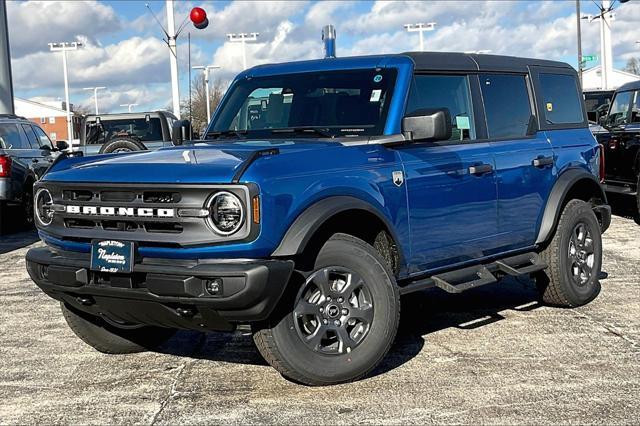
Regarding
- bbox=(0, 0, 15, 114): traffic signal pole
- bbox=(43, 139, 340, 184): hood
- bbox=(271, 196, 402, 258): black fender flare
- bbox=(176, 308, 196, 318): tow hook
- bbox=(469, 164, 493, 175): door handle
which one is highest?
bbox=(0, 0, 15, 114): traffic signal pole

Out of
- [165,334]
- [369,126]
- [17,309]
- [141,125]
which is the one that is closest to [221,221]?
[369,126]

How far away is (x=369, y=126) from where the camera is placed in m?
5.32

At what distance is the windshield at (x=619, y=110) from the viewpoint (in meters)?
12.4

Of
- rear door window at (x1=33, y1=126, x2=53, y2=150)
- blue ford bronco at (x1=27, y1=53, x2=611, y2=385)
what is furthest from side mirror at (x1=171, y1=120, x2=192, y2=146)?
rear door window at (x1=33, y1=126, x2=53, y2=150)

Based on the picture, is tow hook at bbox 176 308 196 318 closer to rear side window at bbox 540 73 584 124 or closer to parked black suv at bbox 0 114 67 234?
rear side window at bbox 540 73 584 124

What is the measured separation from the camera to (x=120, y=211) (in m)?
4.43

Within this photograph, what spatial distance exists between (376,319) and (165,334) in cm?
181

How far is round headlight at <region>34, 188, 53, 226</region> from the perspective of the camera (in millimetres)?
4883

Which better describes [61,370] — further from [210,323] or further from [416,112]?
[416,112]

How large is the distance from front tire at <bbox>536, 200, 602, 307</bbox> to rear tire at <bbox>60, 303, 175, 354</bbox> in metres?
3.09

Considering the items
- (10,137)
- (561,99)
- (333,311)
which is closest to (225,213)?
(333,311)

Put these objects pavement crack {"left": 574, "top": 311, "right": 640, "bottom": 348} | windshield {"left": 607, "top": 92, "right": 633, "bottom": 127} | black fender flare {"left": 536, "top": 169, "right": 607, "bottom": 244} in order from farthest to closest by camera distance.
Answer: windshield {"left": 607, "top": 92, "right": 633, "bottom": 127} < black fender flare {"left": 536, "top": 169, "right": 607, "bottom": 244} < pavement crack {"left": 574, "top": 311, "right": 640, "bottom": 348}

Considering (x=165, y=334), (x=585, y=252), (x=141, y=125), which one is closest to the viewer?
(x=165, y=334)

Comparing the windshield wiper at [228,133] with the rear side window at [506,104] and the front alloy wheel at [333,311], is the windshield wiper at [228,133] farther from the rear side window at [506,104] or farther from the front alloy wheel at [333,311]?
the rear side window at [506,104]
